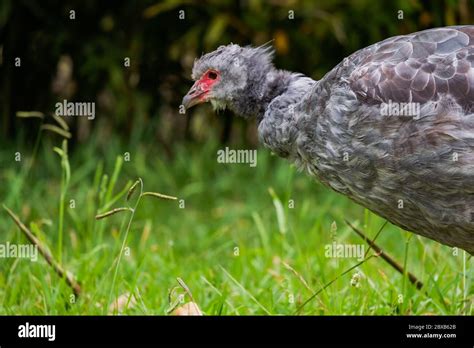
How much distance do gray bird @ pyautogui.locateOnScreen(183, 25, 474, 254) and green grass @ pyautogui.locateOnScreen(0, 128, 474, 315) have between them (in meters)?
0.28

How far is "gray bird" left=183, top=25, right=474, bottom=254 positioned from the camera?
314 centimetres

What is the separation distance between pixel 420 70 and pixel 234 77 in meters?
0.74

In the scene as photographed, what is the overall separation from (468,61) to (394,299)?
1010mm

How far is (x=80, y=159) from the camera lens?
6426 millimetres

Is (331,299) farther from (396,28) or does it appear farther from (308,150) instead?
(396,28)

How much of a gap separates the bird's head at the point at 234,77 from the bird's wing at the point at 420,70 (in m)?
0.41

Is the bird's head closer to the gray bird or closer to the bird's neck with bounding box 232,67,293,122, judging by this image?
the bird's neck with bounding box 232,67,293,122

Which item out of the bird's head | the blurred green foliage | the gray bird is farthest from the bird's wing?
the blurred green foliage

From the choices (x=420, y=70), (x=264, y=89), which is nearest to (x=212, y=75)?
(x=264, y=89)

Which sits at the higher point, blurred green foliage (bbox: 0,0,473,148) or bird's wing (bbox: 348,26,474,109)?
blurred green foliage (bbox: 0,0,473,148)

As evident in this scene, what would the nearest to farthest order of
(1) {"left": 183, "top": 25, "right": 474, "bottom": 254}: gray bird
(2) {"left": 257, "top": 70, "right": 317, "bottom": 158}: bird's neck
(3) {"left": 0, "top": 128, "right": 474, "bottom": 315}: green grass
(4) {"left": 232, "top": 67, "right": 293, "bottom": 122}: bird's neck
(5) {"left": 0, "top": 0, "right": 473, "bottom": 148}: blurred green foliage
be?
(1) {"left": 183, "top": 25, "right": 474, "bottom": 254}: gray bird < (2) {"left": 257, "top": 70, "right": 317, "bottom": 158}: bird's neck < (4) {"left": 232, "top": 67, "right": 293, "bottom": 122}: bird's neck < (3) {"left": 0, "top": 128, "right": 474, "bottom": 315}: green grass < (5) {"left": 0, "top": 0, "right": 473, "bottom": 148}: blurred green foliage

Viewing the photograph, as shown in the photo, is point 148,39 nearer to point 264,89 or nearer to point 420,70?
point 264,89

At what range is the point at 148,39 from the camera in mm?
6645
